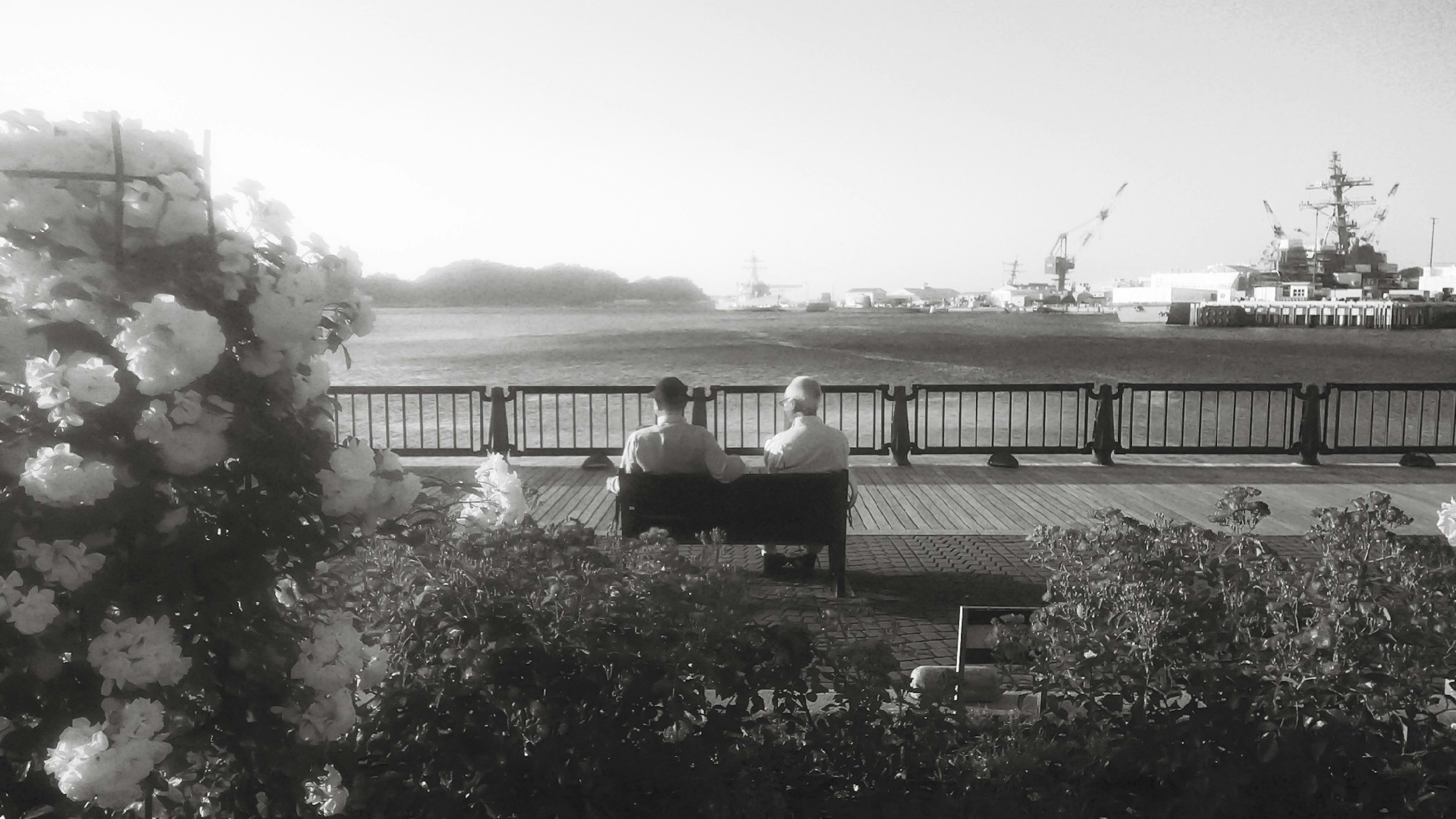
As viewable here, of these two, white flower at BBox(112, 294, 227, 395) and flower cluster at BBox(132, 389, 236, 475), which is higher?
white flower at BBox(112, 294, 227, 395)

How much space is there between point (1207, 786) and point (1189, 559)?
2.46 ft

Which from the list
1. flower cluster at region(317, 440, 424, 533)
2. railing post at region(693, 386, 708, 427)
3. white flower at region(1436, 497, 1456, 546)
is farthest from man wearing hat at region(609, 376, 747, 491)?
railing post at region(693, 386, 708, 427)

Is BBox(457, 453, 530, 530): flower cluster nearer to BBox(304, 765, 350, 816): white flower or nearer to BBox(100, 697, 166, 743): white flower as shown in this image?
BBox(304, 765, 350, 816): white flower

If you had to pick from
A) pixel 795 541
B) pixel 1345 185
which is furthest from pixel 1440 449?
pixel 1345 185

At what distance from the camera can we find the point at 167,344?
1.79 meters

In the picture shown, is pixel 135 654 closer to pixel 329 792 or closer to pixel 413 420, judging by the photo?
pixel 329 792

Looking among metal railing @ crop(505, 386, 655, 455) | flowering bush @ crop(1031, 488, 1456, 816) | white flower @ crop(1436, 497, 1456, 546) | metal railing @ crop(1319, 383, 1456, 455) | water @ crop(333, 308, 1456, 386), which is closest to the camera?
flowering bush @ crop(1031, 488, 1456, 816)

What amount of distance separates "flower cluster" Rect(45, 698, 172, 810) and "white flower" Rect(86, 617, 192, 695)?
0.05 m

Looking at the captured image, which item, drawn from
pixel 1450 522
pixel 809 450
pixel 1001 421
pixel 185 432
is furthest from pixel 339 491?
pixel 1001 421

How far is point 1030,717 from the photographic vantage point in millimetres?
3266

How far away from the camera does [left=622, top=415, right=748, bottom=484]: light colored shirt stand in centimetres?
657

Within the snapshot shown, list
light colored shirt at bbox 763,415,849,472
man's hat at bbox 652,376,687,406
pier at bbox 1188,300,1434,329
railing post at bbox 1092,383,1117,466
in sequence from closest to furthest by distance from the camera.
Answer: man's hat at bbox 652,376,687,406
light colored shirt at bbox 763,415,849,472
railing post at bbox 1092,383,1117,466
pier at bbox 1188,300,1434,329

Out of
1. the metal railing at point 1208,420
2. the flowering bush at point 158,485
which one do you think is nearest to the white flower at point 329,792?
the flowering bush at point 158,485

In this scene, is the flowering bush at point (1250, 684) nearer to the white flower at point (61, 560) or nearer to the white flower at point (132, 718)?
the white flower at point (132, 718)
